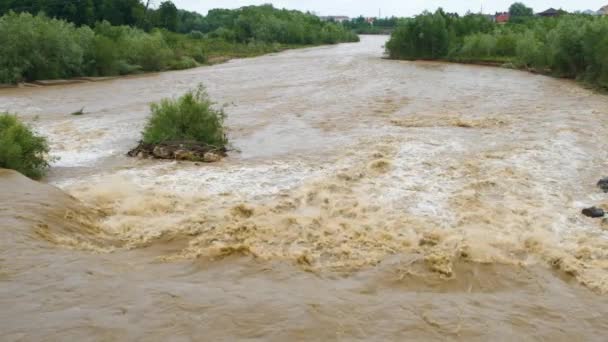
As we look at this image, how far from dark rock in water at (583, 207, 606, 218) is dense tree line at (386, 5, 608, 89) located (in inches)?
653

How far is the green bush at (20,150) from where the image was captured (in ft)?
34.8

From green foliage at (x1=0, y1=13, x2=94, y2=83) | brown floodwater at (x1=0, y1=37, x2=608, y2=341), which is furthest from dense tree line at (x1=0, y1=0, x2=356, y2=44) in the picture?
brown floodwater at (x1=0, y1=37, x2=608, y2=341)

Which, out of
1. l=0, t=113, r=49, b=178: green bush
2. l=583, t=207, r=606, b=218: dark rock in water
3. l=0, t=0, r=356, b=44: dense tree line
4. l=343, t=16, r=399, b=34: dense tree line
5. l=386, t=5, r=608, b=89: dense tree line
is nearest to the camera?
l=583, t=207, r=606, b=218: dark rock in water

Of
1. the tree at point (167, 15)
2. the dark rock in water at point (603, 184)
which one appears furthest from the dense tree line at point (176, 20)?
the dark rock in water at point (603, 184)

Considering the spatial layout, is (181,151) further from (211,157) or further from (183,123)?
(183,123)

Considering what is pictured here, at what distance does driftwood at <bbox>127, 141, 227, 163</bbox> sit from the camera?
494 inches

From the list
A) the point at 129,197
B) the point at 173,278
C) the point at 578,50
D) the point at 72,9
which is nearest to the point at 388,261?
the point at 173,278

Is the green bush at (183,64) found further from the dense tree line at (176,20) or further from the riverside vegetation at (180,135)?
the riverside vegetation at (180,135)

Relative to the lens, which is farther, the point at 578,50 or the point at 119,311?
the point at 578,50

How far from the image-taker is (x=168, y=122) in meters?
13.3

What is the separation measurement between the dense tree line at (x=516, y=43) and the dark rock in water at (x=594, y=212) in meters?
16.6

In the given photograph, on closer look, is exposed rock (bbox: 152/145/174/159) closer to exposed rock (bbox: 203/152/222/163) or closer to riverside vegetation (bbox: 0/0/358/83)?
exposed rock (bbox: 203/152/222/163)

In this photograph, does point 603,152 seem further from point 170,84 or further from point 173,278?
point 170,84

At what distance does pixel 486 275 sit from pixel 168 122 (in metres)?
8.54
